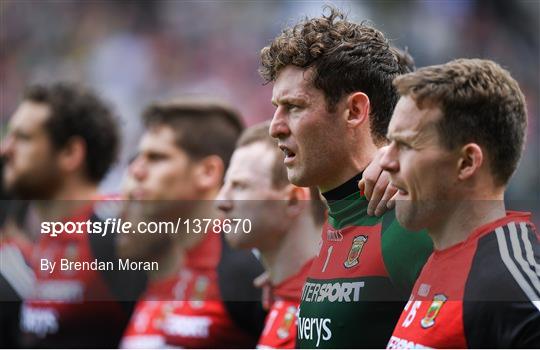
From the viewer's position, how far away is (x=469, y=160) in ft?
9.89

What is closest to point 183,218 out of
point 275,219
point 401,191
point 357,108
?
point 275,219

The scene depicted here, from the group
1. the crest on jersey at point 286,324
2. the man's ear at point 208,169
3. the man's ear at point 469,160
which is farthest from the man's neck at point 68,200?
the man's ear at point 469,160

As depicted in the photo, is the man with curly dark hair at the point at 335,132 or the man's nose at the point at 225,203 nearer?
the man with curly dark hair at the point at 335,132

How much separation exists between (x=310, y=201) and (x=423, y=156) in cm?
204

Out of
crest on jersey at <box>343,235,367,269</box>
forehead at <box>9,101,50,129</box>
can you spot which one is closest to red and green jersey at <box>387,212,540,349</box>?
crest on jersey at <box>343,235,367,269</box>

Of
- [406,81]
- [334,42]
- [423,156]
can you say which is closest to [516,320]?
[423,156]

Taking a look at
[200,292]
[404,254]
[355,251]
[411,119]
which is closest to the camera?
[411,119]

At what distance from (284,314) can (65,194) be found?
3.25 m

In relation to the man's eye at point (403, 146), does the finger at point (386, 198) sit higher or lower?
lower

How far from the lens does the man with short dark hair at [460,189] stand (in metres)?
2.94

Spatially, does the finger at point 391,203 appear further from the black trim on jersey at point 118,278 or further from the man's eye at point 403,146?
the black trim on jersey at point 118,278

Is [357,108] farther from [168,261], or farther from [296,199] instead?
[168,261]

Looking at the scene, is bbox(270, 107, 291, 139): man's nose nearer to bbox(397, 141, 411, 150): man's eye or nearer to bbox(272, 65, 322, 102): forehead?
bbox(272, 65, 322, 102): forehead

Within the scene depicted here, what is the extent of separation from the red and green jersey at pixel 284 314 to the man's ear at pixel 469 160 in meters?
2.02
